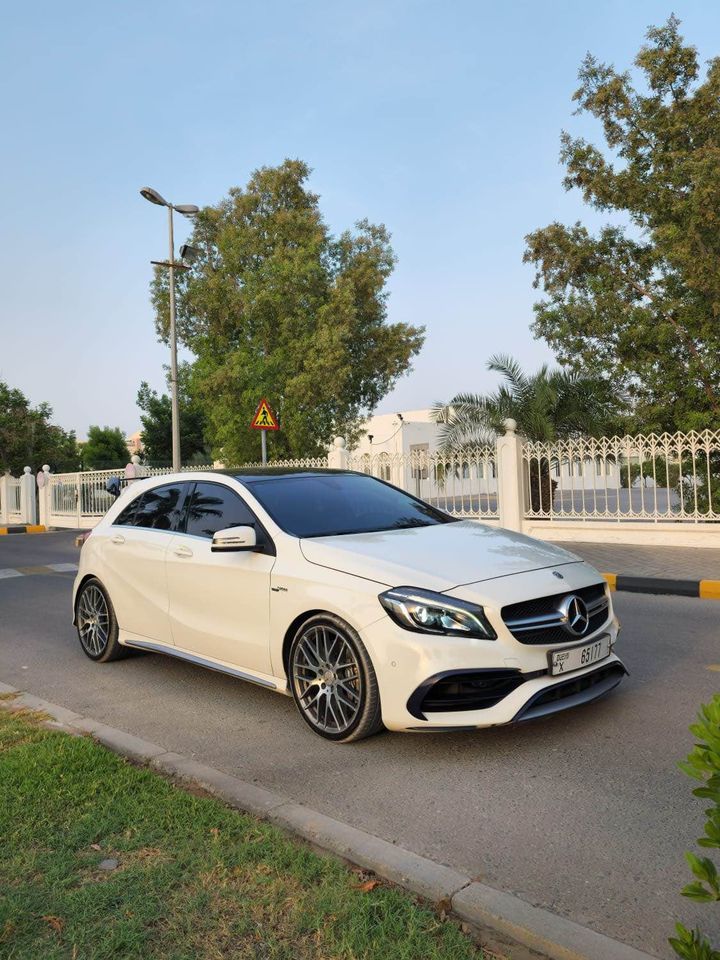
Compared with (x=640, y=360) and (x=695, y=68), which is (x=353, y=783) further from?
(x=695, y=68)

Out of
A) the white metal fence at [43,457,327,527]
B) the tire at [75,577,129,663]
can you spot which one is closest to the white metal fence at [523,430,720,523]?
the tire at [75,577,129,663]

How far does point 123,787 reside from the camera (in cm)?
363

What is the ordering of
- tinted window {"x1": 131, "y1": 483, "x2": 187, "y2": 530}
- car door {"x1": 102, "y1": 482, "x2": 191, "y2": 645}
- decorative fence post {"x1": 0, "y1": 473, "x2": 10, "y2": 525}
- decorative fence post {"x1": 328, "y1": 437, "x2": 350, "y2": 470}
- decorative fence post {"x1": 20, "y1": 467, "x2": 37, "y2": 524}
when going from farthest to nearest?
decorative fence post {"x1": 0, "y1": 473, "x2": 10, "y2": 525}, decorative fence post {"x1": 20, "y1": 467, "x2": 37, "y2": 524}, decorative fence post {"x1": 328, "y1": 437, "x2": 350, "y2": 470}, tinted window {"x1": 131, "y1": 483, "x2": 187, "y2": 530}, car door {"x1": 102, "y1": 482, "x2": 191, "y2": 645}

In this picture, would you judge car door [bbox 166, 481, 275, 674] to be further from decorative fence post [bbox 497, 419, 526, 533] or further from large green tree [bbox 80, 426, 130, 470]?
large green tree [bbox 80, 426, 130, 470]

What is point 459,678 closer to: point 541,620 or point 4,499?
point 541,620

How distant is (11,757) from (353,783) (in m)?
1.73

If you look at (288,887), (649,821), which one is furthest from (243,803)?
(649,821)

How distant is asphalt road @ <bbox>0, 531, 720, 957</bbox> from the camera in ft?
9.29

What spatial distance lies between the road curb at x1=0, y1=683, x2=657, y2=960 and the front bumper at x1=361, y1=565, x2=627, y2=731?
0.78 m

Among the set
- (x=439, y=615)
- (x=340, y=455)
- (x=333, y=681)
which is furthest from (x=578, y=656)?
(x=340, y=455)

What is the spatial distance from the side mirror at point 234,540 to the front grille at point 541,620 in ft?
5.14

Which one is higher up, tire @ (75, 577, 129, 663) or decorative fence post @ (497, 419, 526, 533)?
decorative fence post @ (497, 419, 526, 533)

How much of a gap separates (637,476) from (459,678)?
10.2 m

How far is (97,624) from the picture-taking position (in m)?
6.43
